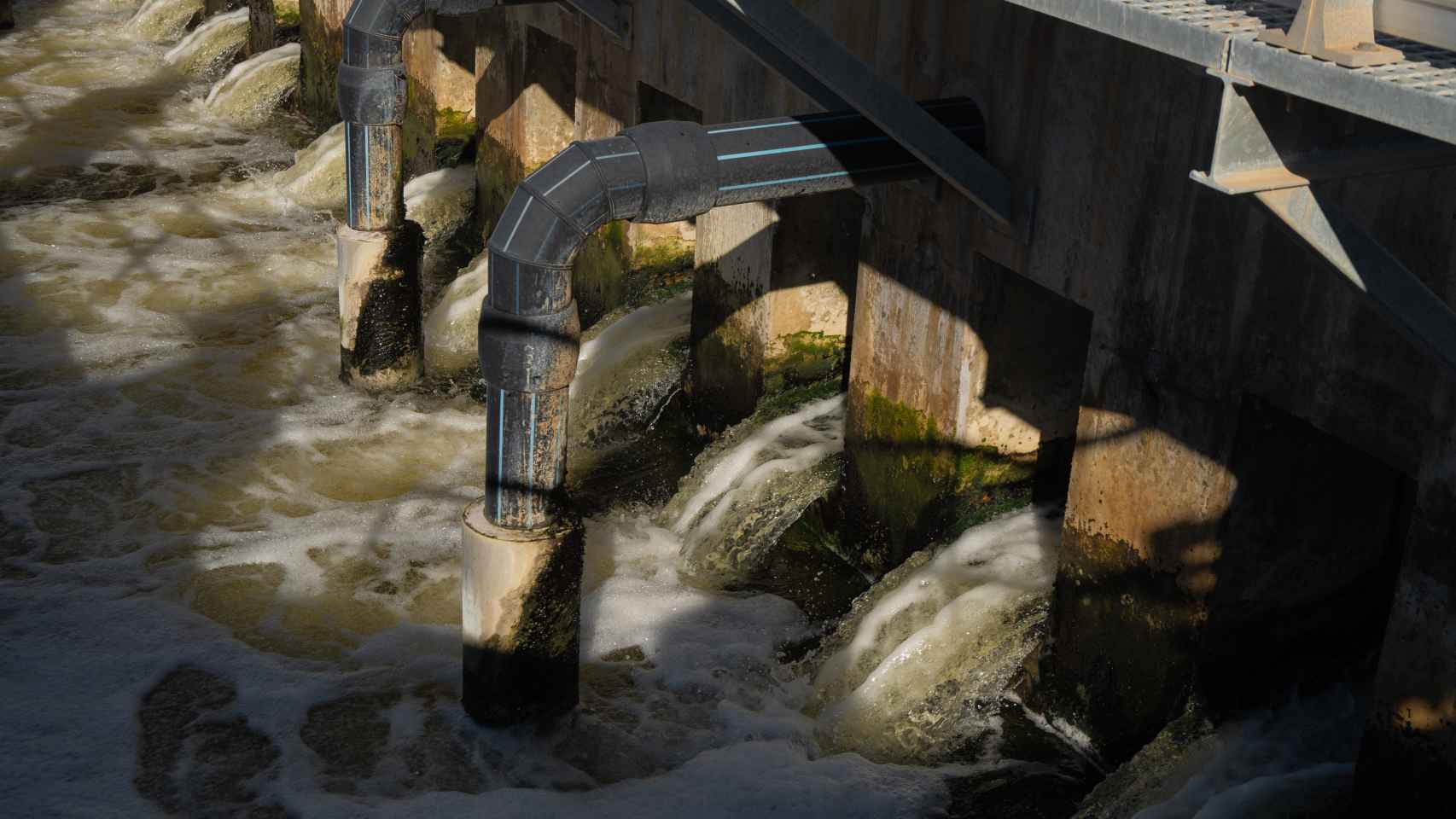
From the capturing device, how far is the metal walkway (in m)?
3.04

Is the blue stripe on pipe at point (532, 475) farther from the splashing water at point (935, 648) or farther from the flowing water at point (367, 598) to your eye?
the splashing water at point (935, 648)

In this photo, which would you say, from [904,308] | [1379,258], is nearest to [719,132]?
[904,308]

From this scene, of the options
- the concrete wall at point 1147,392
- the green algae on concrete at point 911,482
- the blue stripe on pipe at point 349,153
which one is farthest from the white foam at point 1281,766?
the blue stripe on pipe at point 349,153

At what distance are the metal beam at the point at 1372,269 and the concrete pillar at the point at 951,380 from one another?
3.24 metres

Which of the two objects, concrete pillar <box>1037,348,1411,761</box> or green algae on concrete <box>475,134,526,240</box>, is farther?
green algae on concrete <box>475,134,526,240</box>

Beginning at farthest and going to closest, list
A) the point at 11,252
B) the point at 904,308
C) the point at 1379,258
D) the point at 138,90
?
the point at 138,90 → the point at 11,252 → the point at 904,308 → the point at 1379,258

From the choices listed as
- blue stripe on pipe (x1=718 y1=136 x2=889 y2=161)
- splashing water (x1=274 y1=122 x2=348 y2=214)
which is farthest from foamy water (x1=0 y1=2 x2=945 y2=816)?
blue stripe on pipe (x1=718 y1=136 x2=889 y2=161)

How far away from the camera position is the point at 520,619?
6.62 meters

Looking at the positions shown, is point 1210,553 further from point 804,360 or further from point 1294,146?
point 804,360

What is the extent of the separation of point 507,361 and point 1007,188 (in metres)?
2.14

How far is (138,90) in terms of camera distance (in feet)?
55.1

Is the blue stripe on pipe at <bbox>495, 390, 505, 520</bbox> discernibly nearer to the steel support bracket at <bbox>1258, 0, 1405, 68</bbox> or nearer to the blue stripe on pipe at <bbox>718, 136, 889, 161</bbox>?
the blue stripe on pipe at <bbox>718, 136, 889, 161</bbox>

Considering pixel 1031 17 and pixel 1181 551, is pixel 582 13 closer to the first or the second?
pixel 1031 17

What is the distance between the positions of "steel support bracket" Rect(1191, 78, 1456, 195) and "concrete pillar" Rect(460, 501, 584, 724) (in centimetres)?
355
